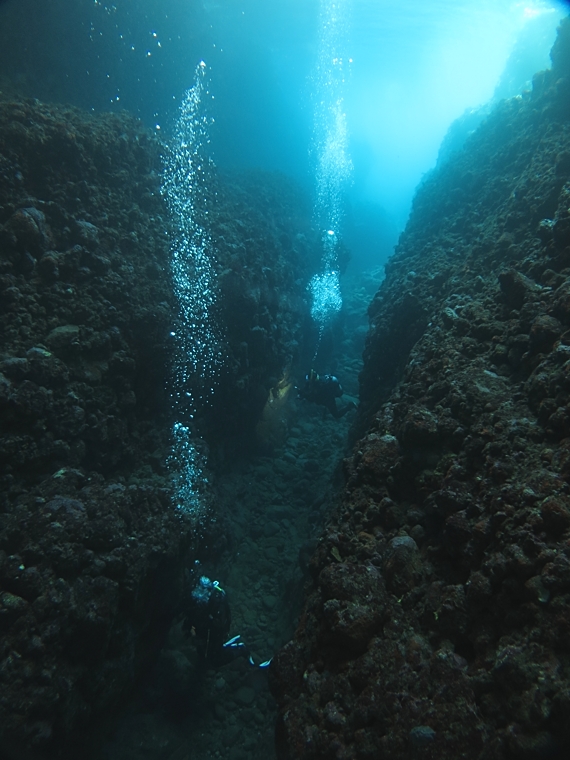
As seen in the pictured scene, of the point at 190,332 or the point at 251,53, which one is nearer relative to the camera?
the point at 190,332

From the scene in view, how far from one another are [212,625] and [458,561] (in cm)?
384

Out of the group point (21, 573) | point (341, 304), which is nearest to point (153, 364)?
point (21, 573)

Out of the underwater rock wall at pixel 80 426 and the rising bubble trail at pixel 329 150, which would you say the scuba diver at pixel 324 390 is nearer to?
the underwater rock wall at pixel 80 426

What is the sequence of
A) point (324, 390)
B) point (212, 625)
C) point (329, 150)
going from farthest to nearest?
point (329, 150) < point (324, 390) < point (212, 625)

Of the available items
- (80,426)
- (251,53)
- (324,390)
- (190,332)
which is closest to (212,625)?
(80,426)

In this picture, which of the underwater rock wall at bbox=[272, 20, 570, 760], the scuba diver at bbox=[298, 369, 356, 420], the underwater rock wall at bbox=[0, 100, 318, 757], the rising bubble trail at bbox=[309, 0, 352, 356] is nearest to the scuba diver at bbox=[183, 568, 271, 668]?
the underwater rock wall at bbox=[0, 100, 318, 757]

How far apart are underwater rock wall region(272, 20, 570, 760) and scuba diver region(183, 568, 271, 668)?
224 centimetres

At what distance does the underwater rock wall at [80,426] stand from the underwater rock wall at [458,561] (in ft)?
6.77

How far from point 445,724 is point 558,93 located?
36.1 feet

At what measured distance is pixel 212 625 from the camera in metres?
4.79

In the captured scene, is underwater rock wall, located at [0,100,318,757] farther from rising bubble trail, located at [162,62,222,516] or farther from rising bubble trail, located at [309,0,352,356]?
rising bubble trail, located at [309,0,352,356]

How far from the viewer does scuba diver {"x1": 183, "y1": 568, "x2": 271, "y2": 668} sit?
15.7 feet

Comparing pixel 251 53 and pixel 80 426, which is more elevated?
pixel 251 53

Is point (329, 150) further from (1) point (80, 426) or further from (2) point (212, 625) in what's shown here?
(2) point (212, 625)
